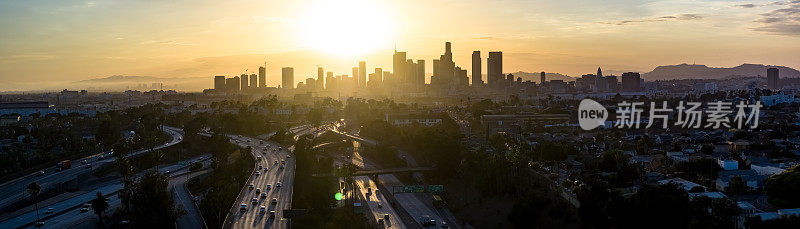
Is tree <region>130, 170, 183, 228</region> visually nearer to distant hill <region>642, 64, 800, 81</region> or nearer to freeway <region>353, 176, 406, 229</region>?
freeway <region>353, 176, 406, 229</region>

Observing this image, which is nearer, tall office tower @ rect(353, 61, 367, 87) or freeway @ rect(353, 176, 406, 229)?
freeway @ rect(353, 176, 406, 229)

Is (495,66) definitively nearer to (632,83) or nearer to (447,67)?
(447,67)

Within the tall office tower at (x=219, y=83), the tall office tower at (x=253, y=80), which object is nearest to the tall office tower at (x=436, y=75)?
the tall office tower at (x=253, y=80)

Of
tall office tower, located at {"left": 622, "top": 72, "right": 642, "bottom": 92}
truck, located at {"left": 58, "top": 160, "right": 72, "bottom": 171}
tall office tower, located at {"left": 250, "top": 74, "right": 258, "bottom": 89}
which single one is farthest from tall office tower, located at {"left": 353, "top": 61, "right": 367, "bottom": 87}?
truck, located at {"left": 58, "top": 160, "right": 72, "bottom": 171}

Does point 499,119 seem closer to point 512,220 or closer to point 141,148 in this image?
point 141,148

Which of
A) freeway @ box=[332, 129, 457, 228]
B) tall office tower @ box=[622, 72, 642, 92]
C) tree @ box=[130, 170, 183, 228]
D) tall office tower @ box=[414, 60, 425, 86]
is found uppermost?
tall office tower @ box=[414, 60, 425, 86]

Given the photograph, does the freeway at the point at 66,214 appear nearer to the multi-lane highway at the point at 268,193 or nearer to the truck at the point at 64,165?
the truck at the point at 64,165
